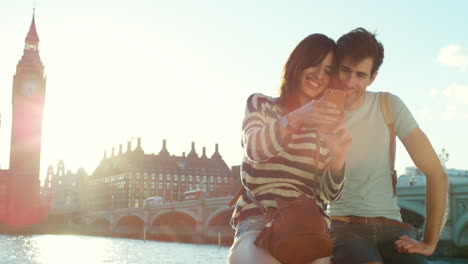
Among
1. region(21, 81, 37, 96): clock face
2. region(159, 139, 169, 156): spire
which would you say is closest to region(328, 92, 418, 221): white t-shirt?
region(21, 81, 37, 96): clock face

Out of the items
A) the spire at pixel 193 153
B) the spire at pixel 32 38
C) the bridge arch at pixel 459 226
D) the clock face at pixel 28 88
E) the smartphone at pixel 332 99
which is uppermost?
the spire at pixel 32 38

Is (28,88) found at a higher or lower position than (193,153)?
higher

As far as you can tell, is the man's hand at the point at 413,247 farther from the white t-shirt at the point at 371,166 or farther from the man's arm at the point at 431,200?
the white t-shirt at the point at 371,166

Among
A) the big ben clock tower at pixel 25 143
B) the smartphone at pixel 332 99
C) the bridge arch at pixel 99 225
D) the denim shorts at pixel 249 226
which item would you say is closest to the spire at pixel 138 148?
the big ben clock tower at pixel 25 143

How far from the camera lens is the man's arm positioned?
8.29 ft

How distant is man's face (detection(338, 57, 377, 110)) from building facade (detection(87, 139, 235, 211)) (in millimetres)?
84756

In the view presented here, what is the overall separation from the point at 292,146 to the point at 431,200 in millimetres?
639

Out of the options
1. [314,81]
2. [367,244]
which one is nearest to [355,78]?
[314,81]

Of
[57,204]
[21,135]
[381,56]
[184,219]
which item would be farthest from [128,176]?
[381,56]

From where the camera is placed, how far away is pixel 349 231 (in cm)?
263

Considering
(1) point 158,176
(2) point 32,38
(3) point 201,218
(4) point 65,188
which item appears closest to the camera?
(3) point 201,218

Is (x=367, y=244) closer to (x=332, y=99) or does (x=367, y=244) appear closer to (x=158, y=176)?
(x=332, y=99)

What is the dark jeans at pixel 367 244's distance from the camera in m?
2.51

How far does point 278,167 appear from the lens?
7.77 feet
